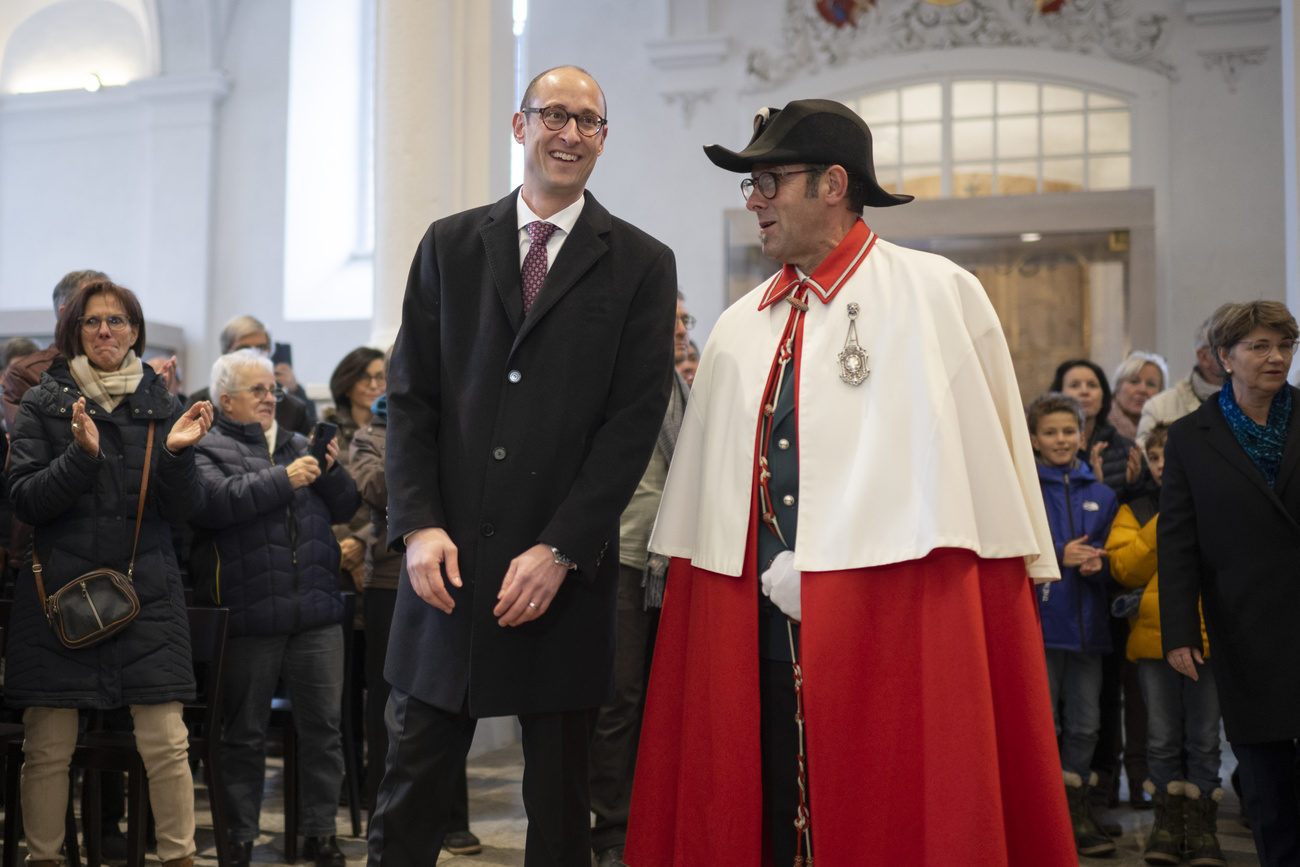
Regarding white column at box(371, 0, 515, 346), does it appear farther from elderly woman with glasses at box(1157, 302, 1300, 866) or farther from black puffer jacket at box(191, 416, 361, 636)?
elderly woman with glasses at box(1157, 302, 1300, 866)

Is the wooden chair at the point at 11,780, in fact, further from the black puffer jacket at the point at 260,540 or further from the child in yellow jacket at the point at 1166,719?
the child in yellow jacket at the point at 1166,719

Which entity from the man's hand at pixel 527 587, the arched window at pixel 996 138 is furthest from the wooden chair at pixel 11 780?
the arched window at pixel 996 138

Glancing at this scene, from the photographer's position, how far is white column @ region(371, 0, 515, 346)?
5008 millimetres

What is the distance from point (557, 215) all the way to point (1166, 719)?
301cm

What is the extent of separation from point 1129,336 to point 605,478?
23.7ft

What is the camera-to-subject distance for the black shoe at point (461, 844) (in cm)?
371

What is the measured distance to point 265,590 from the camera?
3633 millimetres

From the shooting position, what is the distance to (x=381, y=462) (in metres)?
3.95

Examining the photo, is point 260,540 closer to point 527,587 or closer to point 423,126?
point 527,587

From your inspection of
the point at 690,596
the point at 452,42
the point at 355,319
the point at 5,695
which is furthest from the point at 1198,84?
the point at 5,695

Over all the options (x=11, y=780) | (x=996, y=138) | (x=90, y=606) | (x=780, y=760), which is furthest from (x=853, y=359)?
(x=996, y=138)

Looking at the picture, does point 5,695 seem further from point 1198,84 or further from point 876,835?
point 1198,84

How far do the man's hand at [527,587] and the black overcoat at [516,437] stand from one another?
0.03 m

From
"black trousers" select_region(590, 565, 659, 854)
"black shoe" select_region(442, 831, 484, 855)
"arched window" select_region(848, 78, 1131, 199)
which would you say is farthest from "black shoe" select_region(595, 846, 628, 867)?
"arched window" select_region(848, 78, 1131, 199)
